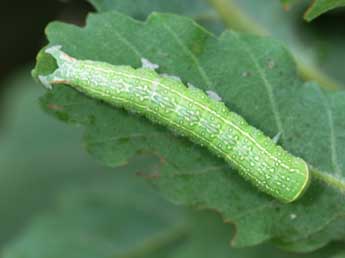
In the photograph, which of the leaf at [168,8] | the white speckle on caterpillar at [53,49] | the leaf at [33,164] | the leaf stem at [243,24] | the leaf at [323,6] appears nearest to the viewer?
the leaf at [323,6]

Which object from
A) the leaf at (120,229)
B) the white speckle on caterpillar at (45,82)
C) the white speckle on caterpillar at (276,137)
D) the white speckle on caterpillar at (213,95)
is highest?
the white speckle on caterpillar at (276,137)

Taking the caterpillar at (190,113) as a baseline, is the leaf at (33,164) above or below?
below

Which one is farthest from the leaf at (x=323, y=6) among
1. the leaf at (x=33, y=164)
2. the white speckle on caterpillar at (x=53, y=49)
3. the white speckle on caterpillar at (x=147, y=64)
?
the leaf at (x=33, y=164)

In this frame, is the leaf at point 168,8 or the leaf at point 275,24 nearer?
the leaf at point 168,8

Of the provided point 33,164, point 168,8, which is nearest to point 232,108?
point 168,8

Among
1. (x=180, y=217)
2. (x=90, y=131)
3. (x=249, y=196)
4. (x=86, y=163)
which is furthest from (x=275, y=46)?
(x=86, y=163)

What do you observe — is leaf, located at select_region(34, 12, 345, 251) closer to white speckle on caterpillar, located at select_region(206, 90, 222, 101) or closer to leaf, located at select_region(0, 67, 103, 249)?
white speckle on caterpillar, located at select_region(206, 90, 222, 101)

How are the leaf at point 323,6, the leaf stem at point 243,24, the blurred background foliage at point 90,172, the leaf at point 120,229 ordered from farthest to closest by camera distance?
the leaf at point 120,229, the blurred background foliage at point 90,172, the leaf stem at point 243,24, the leaf at point 323,6

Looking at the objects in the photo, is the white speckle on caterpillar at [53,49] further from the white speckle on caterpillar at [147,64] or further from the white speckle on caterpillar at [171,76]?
the white speckle on caterpillar at [171,76]
